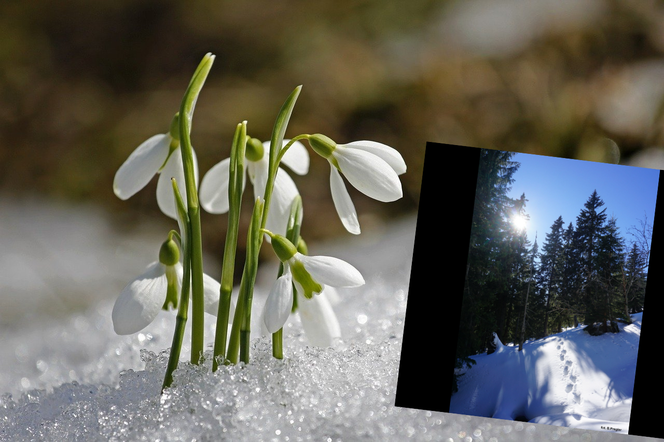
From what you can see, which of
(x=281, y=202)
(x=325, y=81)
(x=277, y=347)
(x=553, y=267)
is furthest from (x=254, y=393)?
(x=325, y=81)

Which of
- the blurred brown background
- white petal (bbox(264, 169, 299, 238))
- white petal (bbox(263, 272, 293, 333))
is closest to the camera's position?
white petal (bbox(263, 272, 293, 333))

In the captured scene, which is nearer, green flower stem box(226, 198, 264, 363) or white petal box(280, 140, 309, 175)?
green flower stem box(226, 198, 264, 363)

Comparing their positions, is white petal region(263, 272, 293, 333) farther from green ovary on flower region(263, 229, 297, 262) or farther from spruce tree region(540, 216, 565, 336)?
spruce tree region(540, 216, 565, 336)

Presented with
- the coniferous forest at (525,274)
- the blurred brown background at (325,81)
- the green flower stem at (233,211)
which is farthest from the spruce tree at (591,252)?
the blurred brown background at (325,81)

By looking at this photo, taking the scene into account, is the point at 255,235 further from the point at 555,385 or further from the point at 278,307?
the point at 555,385

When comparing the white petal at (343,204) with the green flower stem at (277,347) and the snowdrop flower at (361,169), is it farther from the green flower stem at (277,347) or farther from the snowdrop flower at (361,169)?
the green flower stem at (277,347)

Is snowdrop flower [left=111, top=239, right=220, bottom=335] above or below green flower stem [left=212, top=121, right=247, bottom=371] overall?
below

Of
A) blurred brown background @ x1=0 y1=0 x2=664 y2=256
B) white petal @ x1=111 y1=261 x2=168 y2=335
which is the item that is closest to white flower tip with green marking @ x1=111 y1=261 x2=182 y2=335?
white petal @ x1=111 y1=261 x2=168 y2=335

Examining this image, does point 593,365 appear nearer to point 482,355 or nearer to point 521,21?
point 482,355
